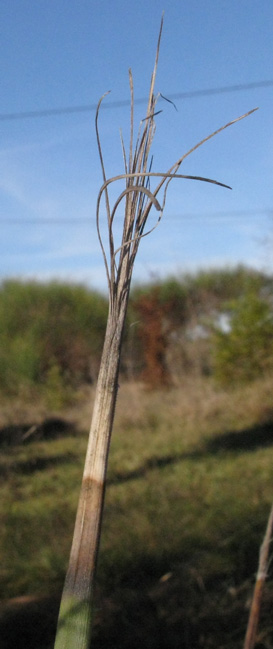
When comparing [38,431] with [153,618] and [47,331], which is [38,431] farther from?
[47,331]

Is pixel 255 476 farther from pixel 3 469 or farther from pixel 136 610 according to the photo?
pixel 136 610

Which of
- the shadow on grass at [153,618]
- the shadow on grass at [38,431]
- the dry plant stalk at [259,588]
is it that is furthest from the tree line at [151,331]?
the dry plant stalk at [259,588]

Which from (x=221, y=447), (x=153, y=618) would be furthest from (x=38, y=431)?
(x=153, y=618)

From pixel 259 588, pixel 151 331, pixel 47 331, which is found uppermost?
pixel 47 331

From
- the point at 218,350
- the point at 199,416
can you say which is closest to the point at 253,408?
the point at 199,416

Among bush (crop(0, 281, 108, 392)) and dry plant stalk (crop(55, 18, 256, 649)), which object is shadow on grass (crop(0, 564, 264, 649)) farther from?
bush (crop(0, 281, 108, 392))

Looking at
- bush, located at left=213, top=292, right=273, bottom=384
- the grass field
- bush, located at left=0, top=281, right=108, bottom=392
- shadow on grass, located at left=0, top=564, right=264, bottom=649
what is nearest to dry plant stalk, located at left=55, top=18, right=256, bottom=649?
the grass field

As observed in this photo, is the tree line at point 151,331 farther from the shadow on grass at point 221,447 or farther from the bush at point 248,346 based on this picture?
the shadow on grass at point 221,447
